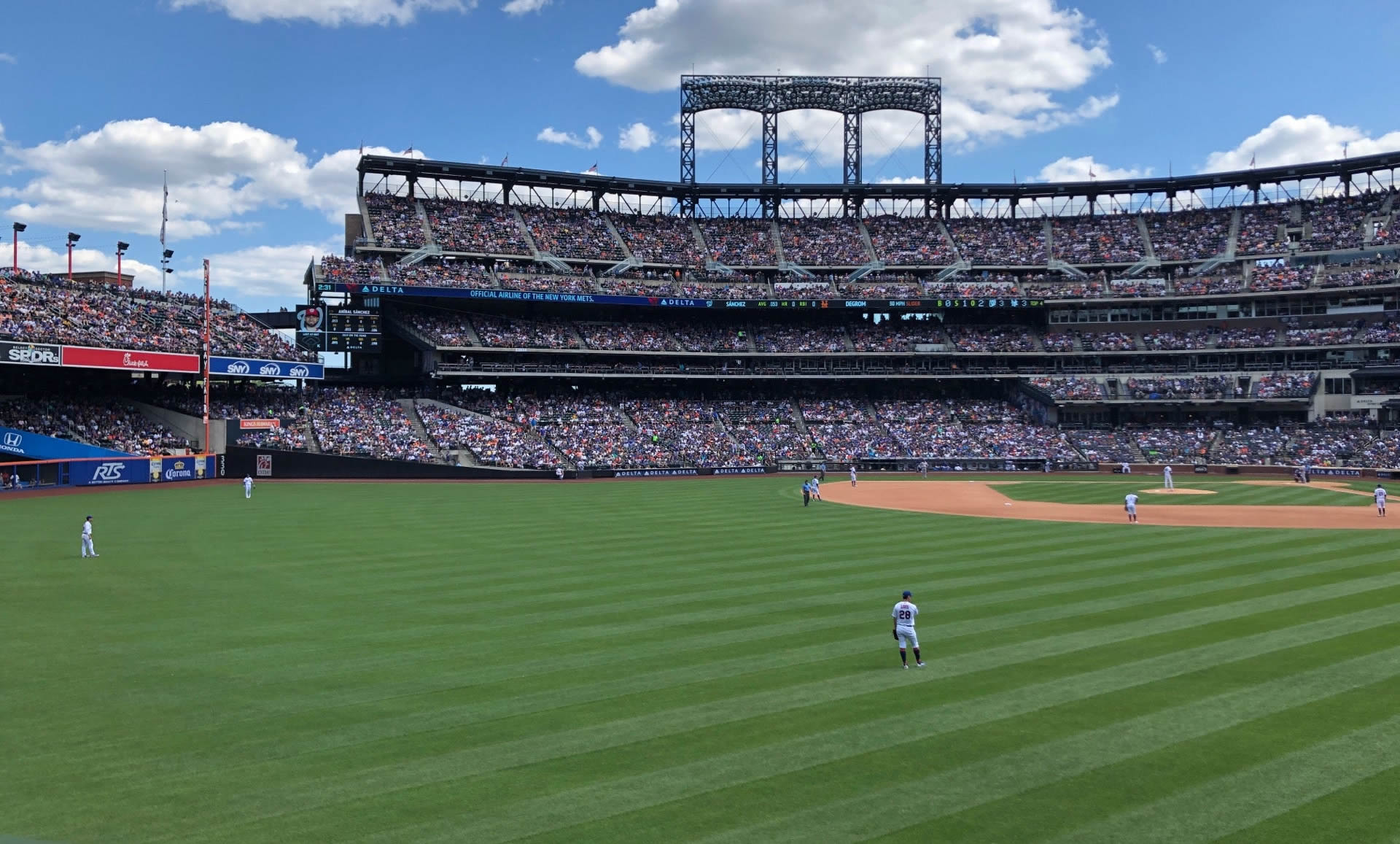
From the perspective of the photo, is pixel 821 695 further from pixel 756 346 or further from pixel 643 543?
pixel 756 346

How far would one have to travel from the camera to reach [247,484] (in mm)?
45719

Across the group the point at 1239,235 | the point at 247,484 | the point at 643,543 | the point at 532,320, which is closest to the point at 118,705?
the point at 643,543

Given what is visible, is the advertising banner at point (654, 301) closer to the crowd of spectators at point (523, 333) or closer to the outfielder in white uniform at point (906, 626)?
the crowd of spectators at point (523, 333)

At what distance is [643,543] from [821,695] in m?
15.9

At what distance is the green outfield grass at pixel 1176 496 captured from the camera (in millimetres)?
43656

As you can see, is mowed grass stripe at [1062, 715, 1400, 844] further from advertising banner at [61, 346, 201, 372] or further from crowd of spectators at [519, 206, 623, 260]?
crowd of spectators at [519, 206, 623, 260]

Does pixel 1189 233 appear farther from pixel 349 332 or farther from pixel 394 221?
pixel 349 332

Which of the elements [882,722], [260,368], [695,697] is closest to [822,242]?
[260,368]

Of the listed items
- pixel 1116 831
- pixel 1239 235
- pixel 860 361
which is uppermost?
pixel 1239 235

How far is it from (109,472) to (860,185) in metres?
65.7

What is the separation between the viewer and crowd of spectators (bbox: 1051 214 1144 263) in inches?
3327

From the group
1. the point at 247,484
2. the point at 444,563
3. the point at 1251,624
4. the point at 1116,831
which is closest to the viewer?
the point at 1116,831

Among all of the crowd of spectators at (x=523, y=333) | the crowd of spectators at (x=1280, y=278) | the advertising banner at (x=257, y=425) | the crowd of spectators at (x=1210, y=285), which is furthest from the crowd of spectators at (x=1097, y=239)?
the advertising banner at (x=257, y=425)

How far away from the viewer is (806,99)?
285 feet
